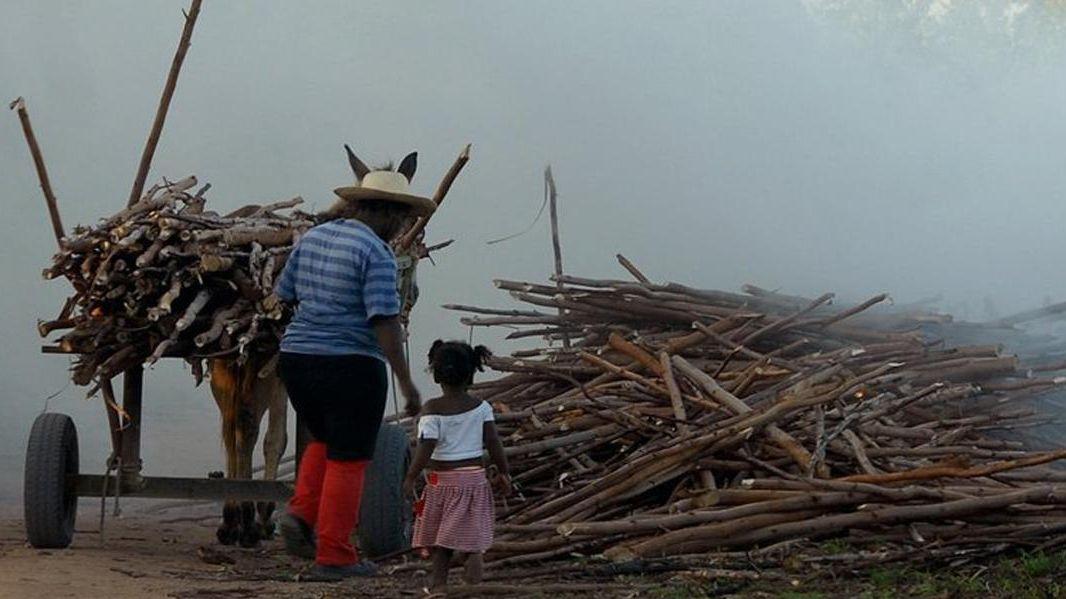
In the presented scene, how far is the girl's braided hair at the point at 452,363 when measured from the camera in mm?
6508

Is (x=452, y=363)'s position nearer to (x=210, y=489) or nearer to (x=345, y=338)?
(x=345, y=338)

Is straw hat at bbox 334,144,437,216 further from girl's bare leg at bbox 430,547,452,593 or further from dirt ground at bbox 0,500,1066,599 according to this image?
dirt ground at bbox 0,500,1066,599

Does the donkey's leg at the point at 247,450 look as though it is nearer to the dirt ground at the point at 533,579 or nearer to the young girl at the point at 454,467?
the dirt ground at the point at 533,579

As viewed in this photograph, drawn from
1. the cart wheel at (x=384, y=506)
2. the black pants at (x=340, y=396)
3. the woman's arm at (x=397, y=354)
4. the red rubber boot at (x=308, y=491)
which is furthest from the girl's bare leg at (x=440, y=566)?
the cart wheel at (x=384, y=506)

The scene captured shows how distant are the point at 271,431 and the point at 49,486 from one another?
1564mm

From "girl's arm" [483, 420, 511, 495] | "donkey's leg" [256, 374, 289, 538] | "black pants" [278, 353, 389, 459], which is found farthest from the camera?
"donkey's leg" [256, 374, 289, 538]

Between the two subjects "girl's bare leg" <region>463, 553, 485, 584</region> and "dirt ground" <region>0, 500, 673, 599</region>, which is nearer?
"girl's bare leg" <region>463, 553, 485, 584</region>

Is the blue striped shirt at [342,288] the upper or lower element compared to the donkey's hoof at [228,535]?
upper

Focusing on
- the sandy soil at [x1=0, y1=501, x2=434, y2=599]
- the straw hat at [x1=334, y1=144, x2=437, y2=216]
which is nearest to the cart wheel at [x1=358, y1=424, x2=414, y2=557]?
the sandy soil at [x1=0, y1=501, x2=434, y2=599]

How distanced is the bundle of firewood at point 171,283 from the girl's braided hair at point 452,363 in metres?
1.80

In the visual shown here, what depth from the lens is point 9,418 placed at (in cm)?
1977

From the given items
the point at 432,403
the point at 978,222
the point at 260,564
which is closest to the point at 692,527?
the point at 432,403

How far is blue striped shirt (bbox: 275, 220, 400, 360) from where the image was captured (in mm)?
6871

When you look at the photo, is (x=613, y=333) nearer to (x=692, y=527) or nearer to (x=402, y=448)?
(x=402, y=448)
